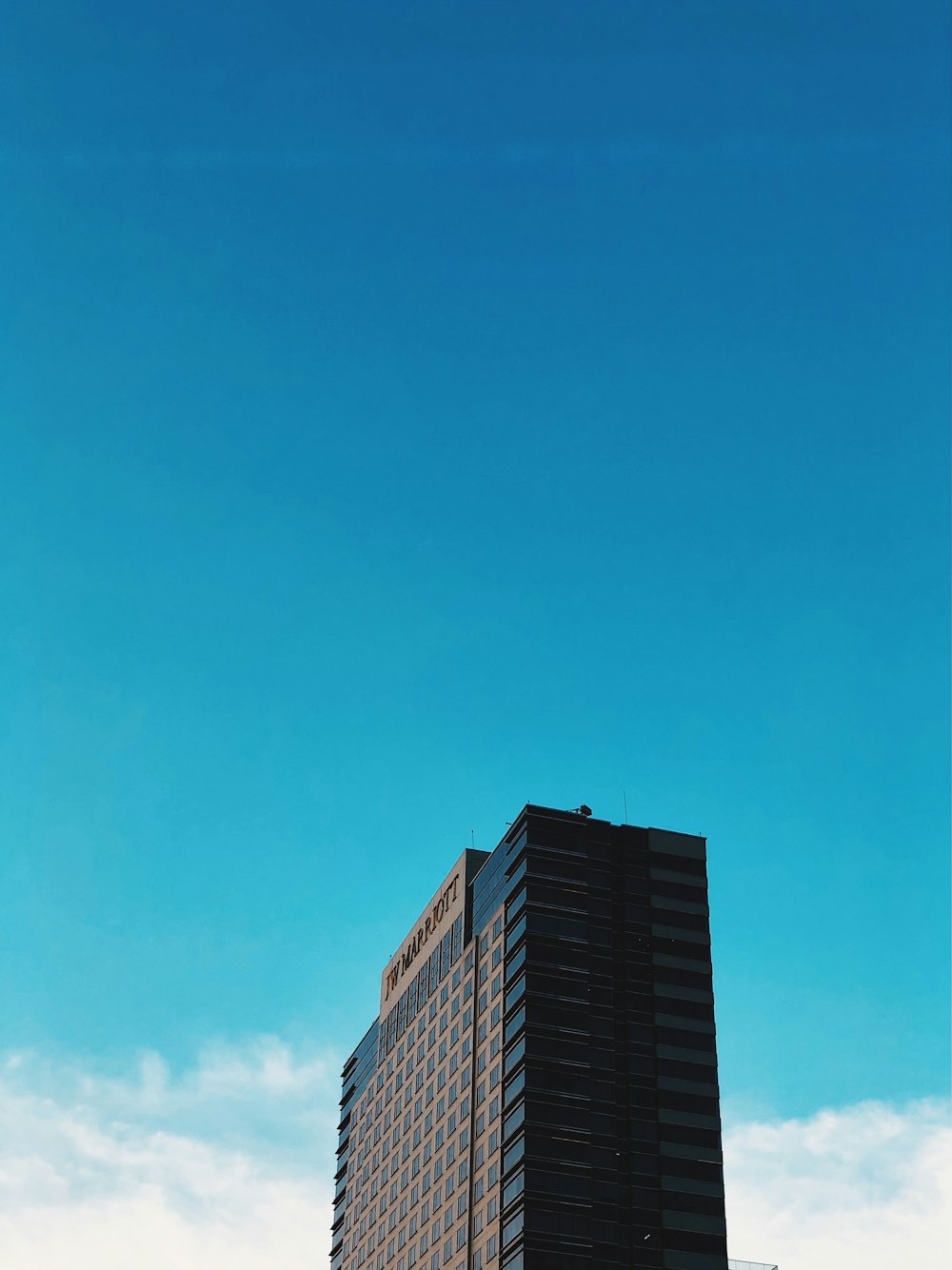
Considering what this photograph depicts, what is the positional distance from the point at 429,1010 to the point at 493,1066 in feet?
97.8

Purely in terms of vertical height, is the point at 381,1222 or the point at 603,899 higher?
the point at 603,899

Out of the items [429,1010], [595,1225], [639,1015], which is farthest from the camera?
[429,1010]

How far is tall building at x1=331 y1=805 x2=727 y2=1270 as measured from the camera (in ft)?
482

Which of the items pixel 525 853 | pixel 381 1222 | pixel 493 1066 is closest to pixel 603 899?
pixel 525 853

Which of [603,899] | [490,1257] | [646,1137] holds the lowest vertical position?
[490,1257]

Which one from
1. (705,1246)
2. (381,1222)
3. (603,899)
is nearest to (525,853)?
(603,899)

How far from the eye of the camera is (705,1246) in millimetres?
147375

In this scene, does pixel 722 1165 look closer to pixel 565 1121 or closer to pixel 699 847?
pixel 565 1121

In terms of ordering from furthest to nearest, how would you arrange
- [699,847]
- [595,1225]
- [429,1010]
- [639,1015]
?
1. [429,1010]
2. [699,847]
3. [639,1015]
4. [595,1225]

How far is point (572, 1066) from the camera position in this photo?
501 ft

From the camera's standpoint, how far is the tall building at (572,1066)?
14688 cm

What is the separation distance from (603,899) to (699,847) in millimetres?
13919

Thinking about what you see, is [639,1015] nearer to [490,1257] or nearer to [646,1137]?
[646,1137]

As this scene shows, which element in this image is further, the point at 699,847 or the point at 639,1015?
the point at 699,847
